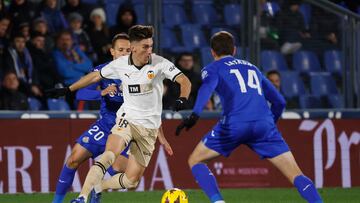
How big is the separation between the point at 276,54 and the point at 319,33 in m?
0.66

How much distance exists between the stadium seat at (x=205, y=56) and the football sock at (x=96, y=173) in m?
5.49

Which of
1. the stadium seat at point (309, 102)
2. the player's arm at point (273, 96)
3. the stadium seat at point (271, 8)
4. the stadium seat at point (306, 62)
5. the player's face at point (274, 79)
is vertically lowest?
the stadium seat at point (309, 102)

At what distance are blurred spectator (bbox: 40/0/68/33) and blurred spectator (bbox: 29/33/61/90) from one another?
609 mm

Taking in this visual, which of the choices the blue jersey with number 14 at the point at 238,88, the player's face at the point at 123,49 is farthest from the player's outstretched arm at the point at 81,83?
the blue jersey with number 14 at the point at 238,88

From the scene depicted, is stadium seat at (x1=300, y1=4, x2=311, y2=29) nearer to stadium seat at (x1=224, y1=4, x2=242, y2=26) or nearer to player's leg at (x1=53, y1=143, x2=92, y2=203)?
stadium seat at (x1=224, y1=4, x2=242, y2=26)

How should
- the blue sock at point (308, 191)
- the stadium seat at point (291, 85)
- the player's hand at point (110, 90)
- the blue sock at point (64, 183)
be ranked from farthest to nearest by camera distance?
the stadium seat at point (291, 85) → the blue sock at point (64, 183) → the player's hand at point (110, 90) → the blue sock at point (308, 191)

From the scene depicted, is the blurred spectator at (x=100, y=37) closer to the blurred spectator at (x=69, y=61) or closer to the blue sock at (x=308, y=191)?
the blurred spectator at (x=69, y=61)

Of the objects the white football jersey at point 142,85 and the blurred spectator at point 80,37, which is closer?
the white football jersey at point 142,85

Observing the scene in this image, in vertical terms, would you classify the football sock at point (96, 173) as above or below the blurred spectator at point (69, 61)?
below

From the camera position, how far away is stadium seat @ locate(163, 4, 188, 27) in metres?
14.9

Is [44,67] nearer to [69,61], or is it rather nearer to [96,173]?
[69,61]

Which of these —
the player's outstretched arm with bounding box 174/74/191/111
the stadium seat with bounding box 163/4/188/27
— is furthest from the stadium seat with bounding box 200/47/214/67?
the player's outstretched arm with bounding box 174/74/191/111

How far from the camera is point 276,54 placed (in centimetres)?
1480

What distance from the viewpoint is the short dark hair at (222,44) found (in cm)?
948
